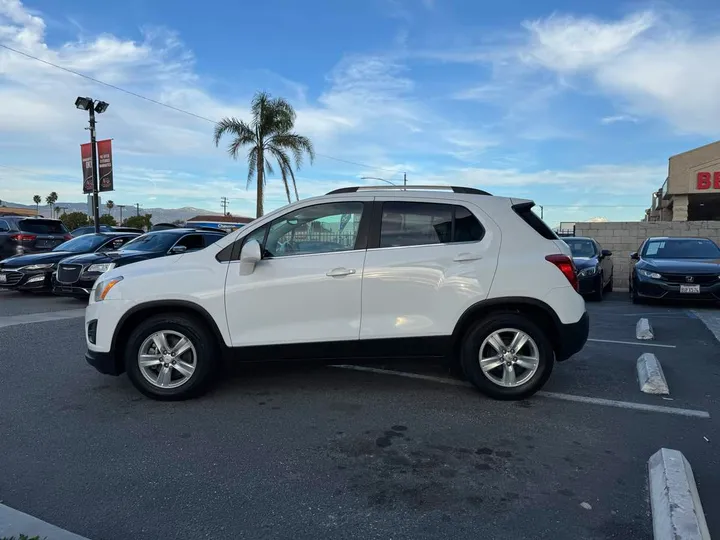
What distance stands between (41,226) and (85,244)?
459cm

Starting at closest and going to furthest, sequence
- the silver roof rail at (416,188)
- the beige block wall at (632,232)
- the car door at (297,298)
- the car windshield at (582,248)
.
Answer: the car door at (297,298) → the silver roof rail at (416,188) → the car windshield at (582,248) → the beige block wall at (632,232)

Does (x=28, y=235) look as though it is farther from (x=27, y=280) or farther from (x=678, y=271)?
(x=678, y=271)

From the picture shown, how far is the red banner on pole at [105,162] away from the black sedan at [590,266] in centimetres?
1516

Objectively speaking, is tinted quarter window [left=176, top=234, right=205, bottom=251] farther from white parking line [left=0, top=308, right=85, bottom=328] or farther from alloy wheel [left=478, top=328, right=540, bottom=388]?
alloy wheel [left=478, top=328, right=540, bottom=388]

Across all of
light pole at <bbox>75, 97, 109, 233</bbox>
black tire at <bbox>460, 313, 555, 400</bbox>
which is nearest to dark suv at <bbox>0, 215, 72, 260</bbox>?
light pole at <bbox>75, 97, 109, 233</bbox>

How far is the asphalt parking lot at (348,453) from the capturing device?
2840 mm

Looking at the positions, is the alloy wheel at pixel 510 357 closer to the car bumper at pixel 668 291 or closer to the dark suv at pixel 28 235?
the car bumper at pixel 668 291

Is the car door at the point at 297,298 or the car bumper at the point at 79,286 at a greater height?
the car door at the point at 297,298

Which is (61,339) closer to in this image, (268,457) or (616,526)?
(268,457)

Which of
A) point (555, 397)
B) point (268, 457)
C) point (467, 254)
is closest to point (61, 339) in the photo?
point (268, 457)

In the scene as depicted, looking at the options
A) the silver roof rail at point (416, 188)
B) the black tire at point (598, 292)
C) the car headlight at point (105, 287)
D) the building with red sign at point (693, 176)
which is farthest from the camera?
the building with red sign at point (693, 176)

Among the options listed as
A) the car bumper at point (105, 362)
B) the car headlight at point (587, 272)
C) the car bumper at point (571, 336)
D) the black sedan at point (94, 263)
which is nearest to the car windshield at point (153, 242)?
the black sedan at point (94, 263)

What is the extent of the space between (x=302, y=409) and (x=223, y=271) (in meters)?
1.35

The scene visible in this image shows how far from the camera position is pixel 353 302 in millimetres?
4512
